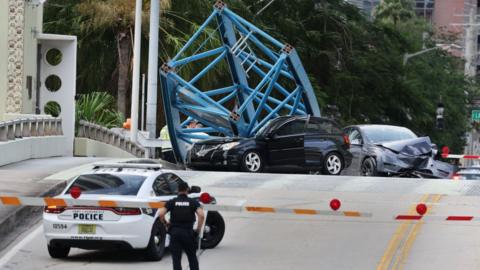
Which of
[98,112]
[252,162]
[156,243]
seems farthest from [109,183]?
[98,112]

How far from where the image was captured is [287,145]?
96.3ft

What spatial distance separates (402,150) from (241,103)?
7257 millimetres

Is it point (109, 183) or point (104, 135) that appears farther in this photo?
point (104, 135)

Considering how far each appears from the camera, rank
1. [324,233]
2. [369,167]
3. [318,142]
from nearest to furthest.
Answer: [324,233] → [318,142] → [369,167]

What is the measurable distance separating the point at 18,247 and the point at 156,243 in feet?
8.96

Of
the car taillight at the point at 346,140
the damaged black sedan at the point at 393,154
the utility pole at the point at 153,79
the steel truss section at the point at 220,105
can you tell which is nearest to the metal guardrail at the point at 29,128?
the utility pole at the point at 153,79

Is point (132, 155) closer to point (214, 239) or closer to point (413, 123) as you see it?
point (214, 239)

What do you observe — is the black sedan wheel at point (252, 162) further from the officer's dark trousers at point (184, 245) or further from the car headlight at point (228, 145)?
the officer's dark trousers at point (184, 245)

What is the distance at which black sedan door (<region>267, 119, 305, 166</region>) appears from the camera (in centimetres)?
2927

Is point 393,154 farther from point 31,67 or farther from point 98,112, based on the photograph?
point 98,112

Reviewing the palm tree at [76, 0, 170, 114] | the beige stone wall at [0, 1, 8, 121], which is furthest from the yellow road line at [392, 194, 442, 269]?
the palm tree at [76, 0, 170, 114]

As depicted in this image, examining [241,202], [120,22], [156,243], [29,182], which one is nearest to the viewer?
[156,243]

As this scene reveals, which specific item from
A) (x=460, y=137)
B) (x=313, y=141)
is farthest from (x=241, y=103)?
(x=460, y=137)

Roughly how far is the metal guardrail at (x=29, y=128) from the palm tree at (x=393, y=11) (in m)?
62.8
